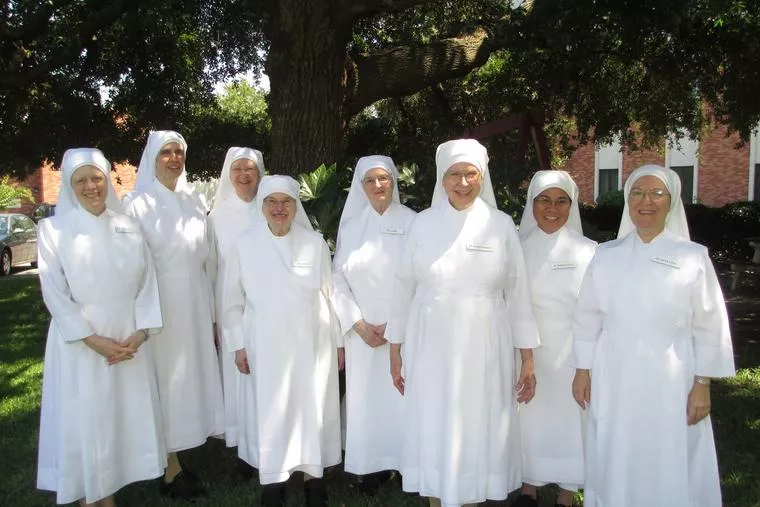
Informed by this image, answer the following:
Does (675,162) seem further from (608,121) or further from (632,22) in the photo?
(632,22)

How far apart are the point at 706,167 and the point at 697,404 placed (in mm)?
26481

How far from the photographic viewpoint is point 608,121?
1338 cm

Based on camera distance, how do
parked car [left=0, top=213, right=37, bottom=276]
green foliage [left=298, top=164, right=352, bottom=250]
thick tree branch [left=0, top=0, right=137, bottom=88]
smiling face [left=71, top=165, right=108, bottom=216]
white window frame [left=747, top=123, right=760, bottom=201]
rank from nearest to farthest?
smiling face [left=71, top=165, right=108, bottom=216]
green foliage [left=298, top=164, right=352, bottom=250]
thick tree branch [left=0, top=0, right=137, bottom=88]
parked car [left=0, top=213, right=37, bottom=276]
white window frame [left=747, top=123, right=760, bottom=201]

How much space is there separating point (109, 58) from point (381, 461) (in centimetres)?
941

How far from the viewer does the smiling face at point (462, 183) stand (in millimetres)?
3326

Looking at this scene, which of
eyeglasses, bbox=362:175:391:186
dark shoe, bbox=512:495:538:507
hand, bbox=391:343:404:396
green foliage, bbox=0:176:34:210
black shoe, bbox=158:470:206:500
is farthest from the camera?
green foliage, bbox=0:176:34:210

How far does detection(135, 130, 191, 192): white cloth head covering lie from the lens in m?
4.12

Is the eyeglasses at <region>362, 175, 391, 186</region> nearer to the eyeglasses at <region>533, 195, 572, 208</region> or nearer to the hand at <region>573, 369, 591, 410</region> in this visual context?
the eyeglasses at <region>533, 195, 572, 208</region>

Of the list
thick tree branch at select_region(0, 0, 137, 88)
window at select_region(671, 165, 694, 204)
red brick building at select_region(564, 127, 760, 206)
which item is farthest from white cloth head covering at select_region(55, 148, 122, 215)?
window at select_region(671, 165, 694, 204)

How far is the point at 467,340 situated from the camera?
335 cm

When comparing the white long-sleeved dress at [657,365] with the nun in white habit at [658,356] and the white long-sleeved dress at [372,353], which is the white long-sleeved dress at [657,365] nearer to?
the nun in white habit at [658,356]

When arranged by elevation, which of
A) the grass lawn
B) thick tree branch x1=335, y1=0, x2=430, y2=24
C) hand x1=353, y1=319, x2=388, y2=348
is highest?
thick tree branch x1=335, y1=0, x2=430, y2=24

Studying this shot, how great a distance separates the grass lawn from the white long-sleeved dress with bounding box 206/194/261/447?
18.9 inches

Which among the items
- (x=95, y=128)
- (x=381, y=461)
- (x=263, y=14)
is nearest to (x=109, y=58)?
(x=95, y=128)
